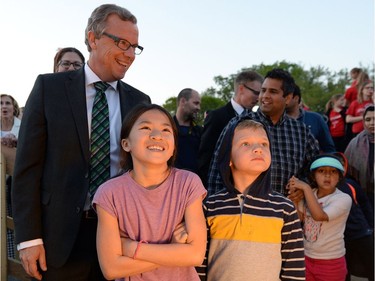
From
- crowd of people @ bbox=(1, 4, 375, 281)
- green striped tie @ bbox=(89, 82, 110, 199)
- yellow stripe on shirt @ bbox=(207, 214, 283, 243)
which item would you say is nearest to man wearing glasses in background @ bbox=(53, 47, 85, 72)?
crowd of people @ bbox=(1, 4, 375, 281)

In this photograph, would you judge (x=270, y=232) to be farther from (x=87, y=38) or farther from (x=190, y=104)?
(x=190, y=104)

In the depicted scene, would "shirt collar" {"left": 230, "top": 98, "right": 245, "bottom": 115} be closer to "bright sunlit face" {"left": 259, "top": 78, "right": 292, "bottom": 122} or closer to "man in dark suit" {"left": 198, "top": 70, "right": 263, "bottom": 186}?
"man in dark suit" {"left": 198, "top": 70, "right": 263, "bottom": 186}

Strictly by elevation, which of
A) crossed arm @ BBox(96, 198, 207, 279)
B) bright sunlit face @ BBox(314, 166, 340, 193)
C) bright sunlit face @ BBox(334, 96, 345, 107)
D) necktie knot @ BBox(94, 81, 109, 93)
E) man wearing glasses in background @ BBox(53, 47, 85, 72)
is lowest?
crossed arm @ BBox(96, 198, 207, 279)

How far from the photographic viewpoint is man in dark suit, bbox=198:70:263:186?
16.5ft

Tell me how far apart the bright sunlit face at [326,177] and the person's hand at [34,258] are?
2.27m

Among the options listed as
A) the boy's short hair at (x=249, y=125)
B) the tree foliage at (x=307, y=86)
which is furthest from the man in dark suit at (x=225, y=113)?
the tree foliage at (x=307, y=86)

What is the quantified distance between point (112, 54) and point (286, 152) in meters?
1.65

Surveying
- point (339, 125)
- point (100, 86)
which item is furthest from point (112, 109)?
point (339, 125)

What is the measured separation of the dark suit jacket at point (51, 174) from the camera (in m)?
2.54

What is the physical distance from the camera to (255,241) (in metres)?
2.49

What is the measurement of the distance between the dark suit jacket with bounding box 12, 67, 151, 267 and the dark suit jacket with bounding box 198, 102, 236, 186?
251 centimetres

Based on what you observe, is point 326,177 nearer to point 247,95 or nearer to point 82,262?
point 247,95

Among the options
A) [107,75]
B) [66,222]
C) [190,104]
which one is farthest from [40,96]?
[190,104]

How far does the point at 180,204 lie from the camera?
2297mm
